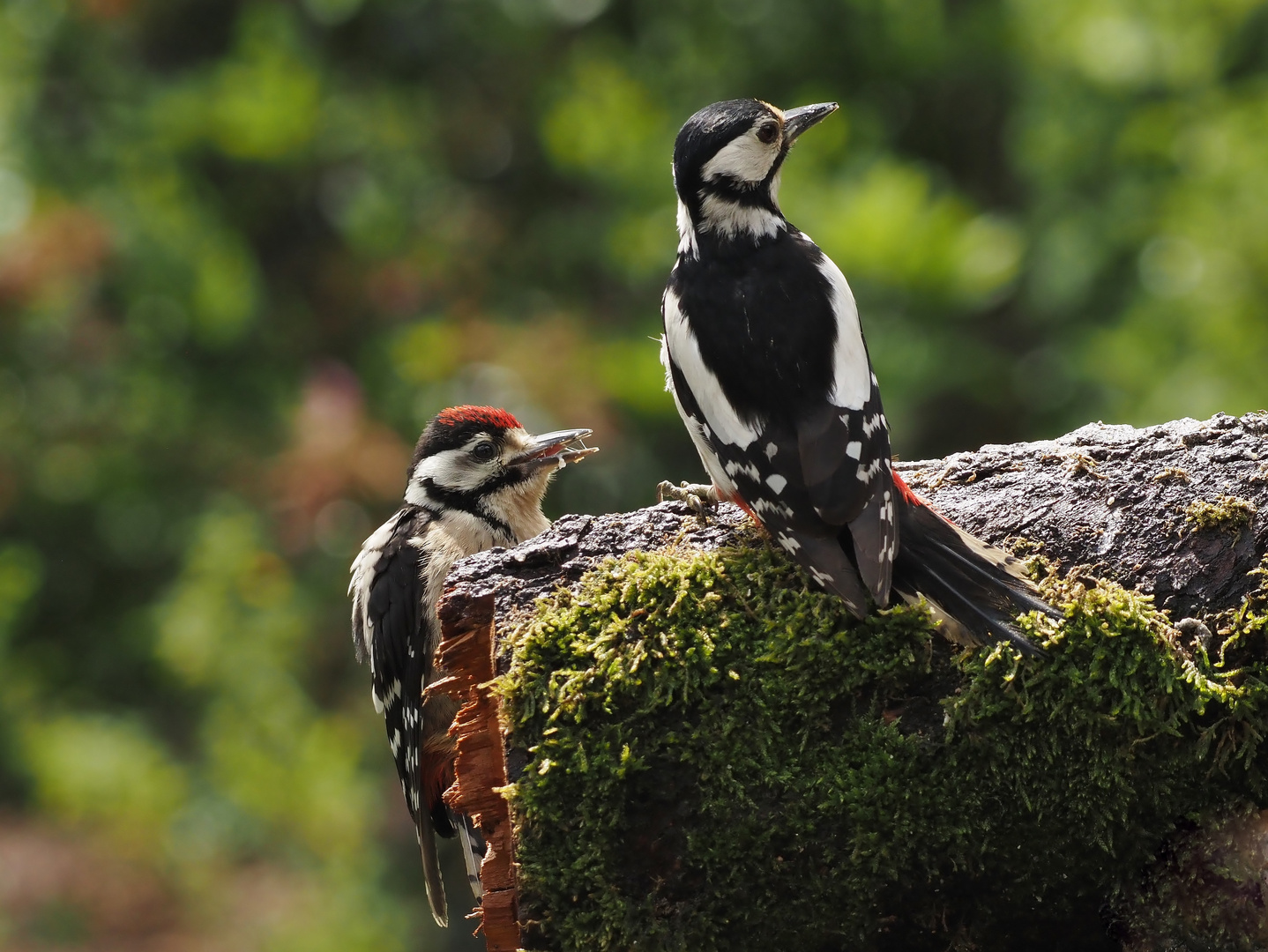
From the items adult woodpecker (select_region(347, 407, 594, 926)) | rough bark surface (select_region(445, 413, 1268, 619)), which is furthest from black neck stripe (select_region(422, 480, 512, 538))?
rough bark surface (select_region(445, 413, 1268, 619))

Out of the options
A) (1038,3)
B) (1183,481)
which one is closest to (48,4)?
(1038,3)

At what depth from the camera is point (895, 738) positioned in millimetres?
2383

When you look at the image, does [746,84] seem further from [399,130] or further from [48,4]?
[48,4]

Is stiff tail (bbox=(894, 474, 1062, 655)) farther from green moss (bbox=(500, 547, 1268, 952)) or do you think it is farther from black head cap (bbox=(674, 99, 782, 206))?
black head cap (bbox=(674, 99, 782, 206))

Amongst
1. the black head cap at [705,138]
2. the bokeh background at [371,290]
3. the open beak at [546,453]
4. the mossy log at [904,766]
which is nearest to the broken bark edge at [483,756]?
the mossy log at [904,766]

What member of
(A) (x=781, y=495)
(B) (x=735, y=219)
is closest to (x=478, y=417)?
(B) (x=735, y=219)

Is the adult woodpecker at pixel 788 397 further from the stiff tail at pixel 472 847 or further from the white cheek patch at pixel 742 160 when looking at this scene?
the stiff tail at pixel 472 847

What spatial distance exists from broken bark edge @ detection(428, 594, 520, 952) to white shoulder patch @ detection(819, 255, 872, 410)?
864 millimetres

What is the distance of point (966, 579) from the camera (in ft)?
8.21

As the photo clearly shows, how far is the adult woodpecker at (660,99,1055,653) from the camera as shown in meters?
2.52

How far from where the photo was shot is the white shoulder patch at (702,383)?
2955mm

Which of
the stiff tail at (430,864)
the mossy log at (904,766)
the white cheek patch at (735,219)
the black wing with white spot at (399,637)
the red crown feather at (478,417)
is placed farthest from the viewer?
the red crown feather at (478,417)

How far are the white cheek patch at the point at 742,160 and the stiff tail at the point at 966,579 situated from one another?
1198 millimetres

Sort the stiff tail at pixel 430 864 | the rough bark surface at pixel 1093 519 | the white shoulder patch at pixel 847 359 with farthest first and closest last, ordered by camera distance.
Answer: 1. the stiff tail at pixel 430 864
2. the white shoulder patch at pixel 847 359
3. the rough bark surface at pixel 1093 519
